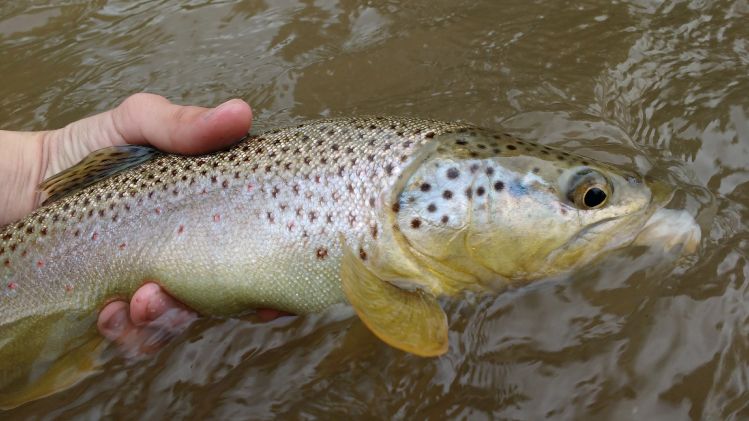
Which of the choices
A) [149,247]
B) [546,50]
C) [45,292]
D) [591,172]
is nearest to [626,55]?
[546,50]

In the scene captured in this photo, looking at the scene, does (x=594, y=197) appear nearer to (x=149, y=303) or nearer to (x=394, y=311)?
(x=394, y=311)

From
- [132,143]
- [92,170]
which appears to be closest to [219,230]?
[92,170]

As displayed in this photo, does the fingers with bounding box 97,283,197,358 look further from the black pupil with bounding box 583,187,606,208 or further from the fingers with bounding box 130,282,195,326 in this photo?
the black pupil with bounding box 583,187,606,208

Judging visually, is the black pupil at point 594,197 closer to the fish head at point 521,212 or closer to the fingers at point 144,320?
the fish head at point 521,212

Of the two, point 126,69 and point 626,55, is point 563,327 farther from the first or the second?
point 126,69

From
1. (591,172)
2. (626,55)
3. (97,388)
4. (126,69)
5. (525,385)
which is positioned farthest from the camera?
(126,69)

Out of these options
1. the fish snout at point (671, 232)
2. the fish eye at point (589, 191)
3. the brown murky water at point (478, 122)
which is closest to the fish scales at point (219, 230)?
the brown murky water at point (478, 122)
